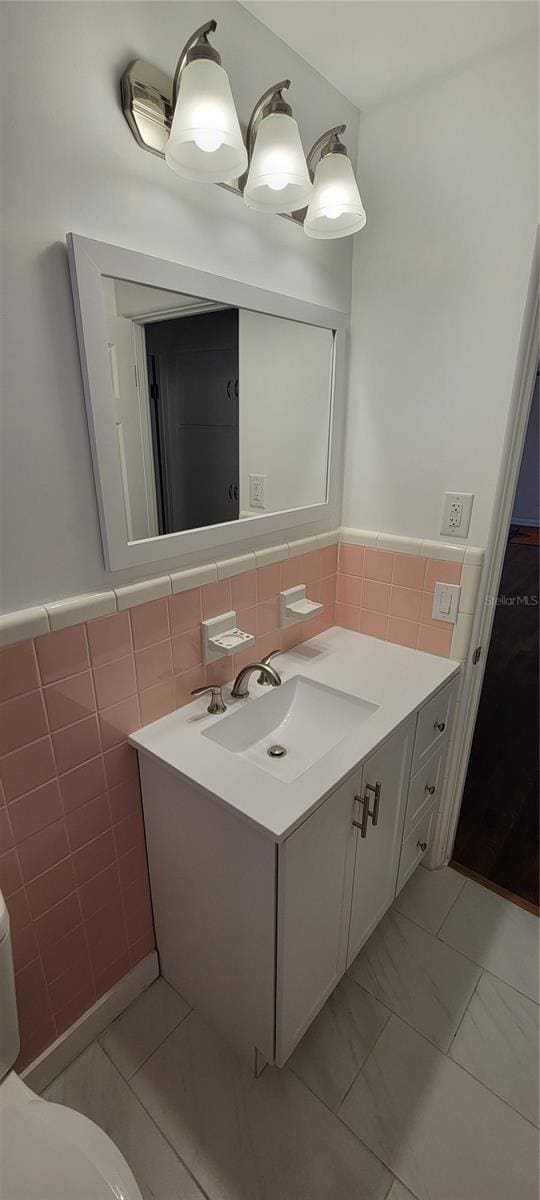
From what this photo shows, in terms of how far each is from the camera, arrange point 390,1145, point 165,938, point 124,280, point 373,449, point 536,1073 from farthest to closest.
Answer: point 373,449
point 165,938
point 536,1073
point 390,1145
point 124,280

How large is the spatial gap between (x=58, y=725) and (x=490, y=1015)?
4.48 ft

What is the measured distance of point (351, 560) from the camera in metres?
1.66

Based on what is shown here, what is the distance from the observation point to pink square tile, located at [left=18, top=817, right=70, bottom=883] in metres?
1.00

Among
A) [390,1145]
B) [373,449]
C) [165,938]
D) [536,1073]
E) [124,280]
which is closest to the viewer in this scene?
[124,280]

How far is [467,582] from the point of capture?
142 centimetres

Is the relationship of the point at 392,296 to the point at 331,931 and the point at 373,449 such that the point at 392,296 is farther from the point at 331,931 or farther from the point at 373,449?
the point at 331,931

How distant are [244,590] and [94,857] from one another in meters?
0.71

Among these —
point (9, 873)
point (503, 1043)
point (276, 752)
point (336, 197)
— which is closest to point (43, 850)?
point (9, 873)

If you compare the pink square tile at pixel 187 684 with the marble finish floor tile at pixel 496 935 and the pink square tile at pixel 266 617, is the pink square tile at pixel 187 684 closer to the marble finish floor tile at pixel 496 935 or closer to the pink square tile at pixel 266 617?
the pink square tile at pixel 266 617

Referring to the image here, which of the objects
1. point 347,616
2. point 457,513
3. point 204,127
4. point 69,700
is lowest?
point 347,616

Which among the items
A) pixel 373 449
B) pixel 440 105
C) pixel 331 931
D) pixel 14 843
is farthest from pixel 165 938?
pixel 440 105

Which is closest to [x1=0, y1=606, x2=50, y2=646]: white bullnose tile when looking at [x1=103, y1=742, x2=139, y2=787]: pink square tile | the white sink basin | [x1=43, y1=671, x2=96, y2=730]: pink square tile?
[x1=43, y1=671, x2=96, y2=730]: pink square tile

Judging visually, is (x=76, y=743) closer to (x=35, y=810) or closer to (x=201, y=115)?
(x=35, y=810)

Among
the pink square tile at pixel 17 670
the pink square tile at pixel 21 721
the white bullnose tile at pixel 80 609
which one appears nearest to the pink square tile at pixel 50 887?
the pink square tile at pixel 21 721
